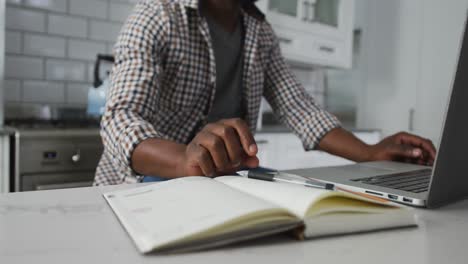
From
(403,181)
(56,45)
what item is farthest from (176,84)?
(56,45)

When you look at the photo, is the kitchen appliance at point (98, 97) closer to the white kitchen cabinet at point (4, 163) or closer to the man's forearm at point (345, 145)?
the white kitchen cabinet at point (4, 163)

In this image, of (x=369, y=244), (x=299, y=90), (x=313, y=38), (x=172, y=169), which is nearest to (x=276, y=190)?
(x=369, y=244)

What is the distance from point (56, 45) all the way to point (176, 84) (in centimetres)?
94

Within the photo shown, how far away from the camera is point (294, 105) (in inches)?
49.8

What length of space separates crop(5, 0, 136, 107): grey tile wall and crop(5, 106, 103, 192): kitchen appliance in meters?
0.27

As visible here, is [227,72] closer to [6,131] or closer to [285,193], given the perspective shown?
[6,131]

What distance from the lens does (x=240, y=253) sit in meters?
0.33

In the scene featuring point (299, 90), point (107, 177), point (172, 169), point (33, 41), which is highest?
point (33, 41)

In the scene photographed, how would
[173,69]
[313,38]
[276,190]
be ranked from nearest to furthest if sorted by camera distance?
[276,190] < [173,69] < [313,38]

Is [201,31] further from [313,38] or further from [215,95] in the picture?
[313,38]

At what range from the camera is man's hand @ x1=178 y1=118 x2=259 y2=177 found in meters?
0.61

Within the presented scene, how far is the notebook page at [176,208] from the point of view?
33cm

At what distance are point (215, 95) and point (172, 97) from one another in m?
0.13

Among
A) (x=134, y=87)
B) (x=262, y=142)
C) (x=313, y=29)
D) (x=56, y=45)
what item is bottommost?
(x=262, y=142)
